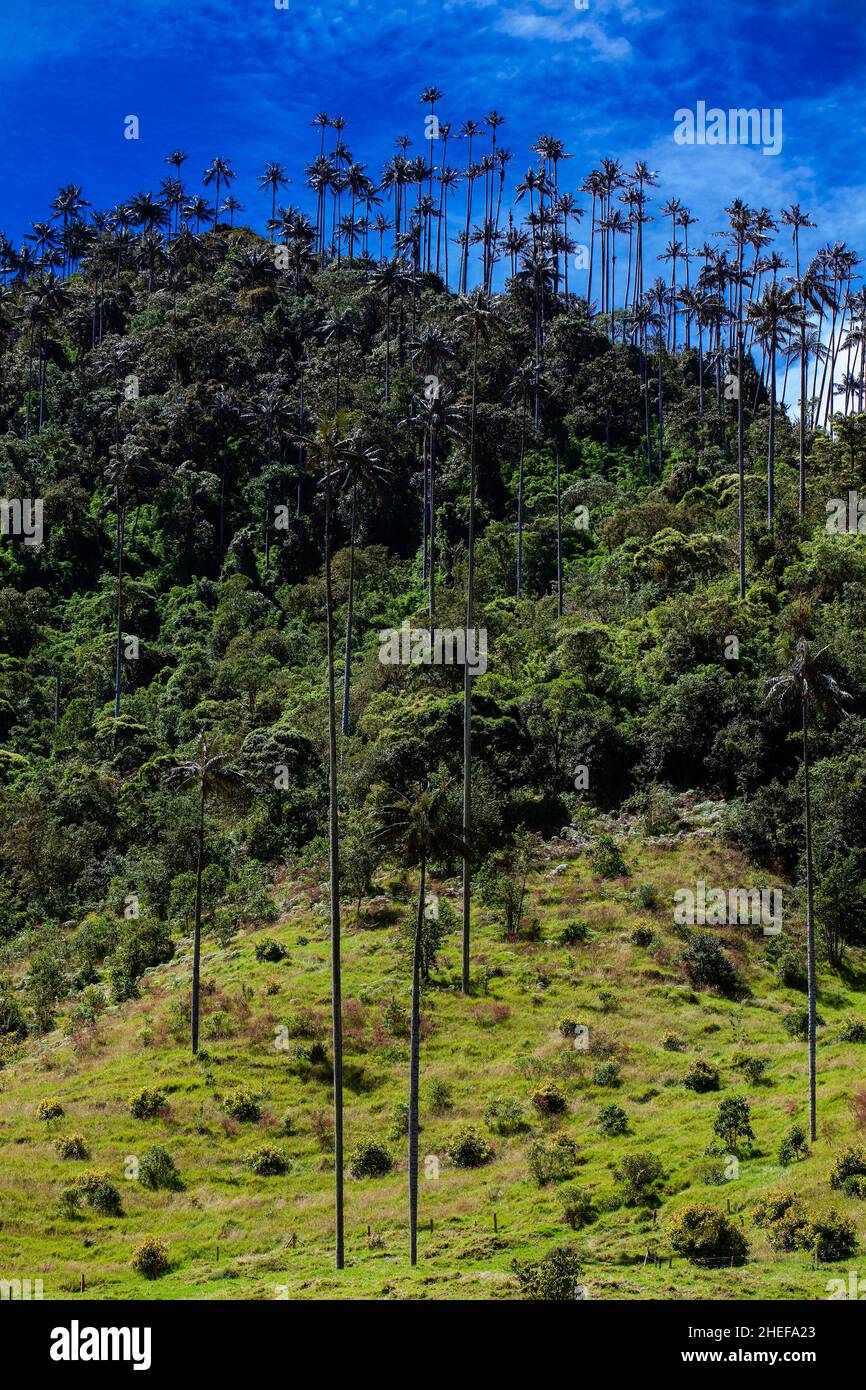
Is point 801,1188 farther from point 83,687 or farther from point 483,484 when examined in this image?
point 483,484

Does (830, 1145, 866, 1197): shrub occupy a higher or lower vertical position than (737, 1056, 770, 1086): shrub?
lower

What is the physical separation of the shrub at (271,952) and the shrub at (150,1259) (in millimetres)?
20595

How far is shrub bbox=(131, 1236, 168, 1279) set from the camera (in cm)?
2970

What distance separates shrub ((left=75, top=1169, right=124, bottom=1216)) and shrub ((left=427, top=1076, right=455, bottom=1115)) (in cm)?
1150

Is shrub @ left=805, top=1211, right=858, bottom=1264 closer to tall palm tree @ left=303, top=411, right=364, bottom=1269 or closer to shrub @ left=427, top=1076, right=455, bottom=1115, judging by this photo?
tall palm tree @ left=303, top=411, right=364, bottom=1269

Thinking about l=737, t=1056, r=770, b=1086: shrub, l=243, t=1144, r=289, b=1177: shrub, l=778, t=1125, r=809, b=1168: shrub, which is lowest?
l=243, t=1144, r=289, b=1177: shrub

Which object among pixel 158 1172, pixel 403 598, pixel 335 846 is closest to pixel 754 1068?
pixel 335 846

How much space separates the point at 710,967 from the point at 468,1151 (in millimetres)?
16589

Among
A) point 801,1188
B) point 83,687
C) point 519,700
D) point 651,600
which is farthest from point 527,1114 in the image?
point 83,687

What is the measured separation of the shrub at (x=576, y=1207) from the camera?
31.6 meters

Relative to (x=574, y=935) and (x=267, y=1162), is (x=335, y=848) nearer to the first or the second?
(x=267, y=1162)

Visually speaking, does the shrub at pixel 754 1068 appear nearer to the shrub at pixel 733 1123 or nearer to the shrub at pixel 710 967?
the shrub at pixel 733 1123

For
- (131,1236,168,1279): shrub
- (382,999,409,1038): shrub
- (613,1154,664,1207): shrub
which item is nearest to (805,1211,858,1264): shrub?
(613,1154,664,1207): shrub

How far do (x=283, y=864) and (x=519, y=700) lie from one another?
704 inches
